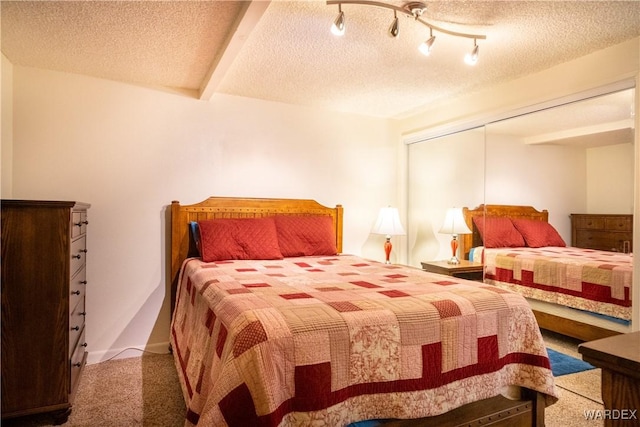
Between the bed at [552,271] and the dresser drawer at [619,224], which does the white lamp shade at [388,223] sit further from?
the dresser drawer at [619,224]

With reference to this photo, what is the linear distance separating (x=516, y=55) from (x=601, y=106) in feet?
2.08

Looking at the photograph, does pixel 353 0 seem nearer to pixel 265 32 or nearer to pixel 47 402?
pixel 265 32

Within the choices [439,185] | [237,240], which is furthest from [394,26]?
[439,185]

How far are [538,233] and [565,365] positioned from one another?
0.98 metres

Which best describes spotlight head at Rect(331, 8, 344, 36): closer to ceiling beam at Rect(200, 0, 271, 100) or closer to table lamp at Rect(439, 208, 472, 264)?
ceiling beam at Rect(200, 0, 271, 100)

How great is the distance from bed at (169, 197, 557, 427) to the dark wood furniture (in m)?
0.71

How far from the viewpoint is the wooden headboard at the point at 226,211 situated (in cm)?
300

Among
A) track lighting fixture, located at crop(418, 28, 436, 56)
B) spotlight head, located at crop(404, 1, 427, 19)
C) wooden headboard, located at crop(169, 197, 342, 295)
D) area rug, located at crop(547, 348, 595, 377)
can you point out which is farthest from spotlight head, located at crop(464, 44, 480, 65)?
area rug, located at crop(547, 348, 595, 377)

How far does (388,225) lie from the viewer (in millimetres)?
3629

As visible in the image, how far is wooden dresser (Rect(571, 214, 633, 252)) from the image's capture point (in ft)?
7.57

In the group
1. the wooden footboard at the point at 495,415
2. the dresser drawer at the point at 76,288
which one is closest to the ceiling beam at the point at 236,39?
the dresser drawer at the point at 76,288

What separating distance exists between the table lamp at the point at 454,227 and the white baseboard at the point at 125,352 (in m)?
2.62

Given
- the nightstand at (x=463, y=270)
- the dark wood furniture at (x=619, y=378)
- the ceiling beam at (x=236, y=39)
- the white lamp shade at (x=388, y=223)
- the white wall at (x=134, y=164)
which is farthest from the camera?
the white lamp shade at (x=388, y=223)

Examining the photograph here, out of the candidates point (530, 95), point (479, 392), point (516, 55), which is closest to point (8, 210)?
point (479, 392)
